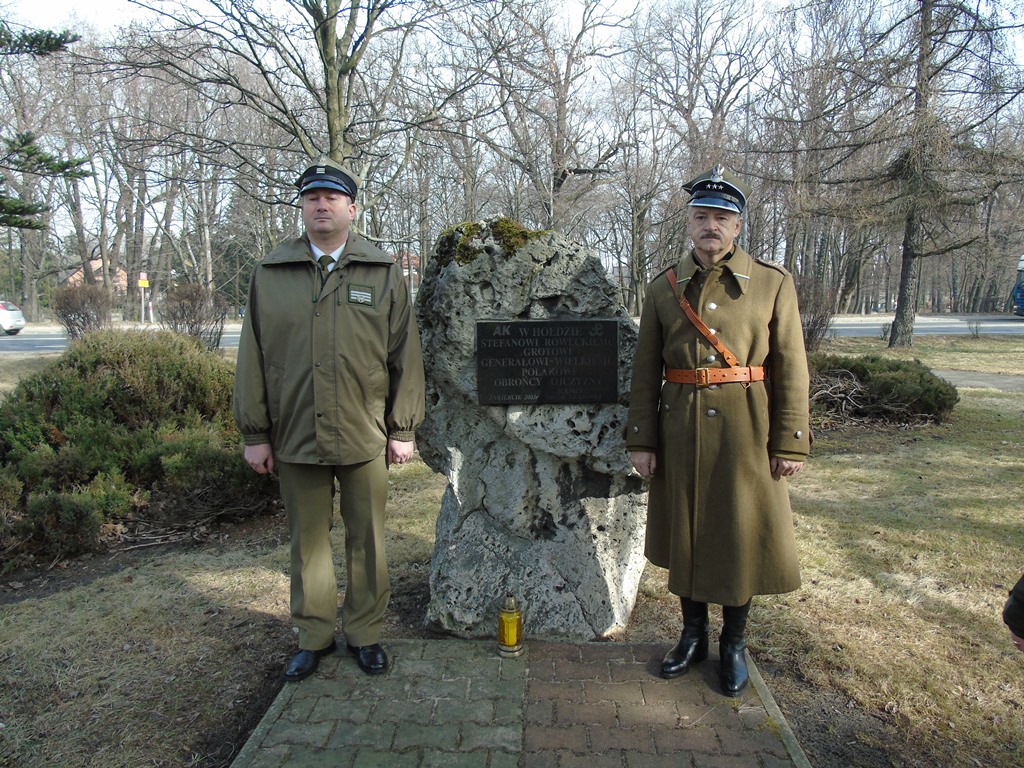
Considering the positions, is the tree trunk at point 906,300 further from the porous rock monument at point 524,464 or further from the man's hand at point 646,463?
the man's hand at point 646,463

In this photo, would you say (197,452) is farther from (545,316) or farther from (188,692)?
(545,316)

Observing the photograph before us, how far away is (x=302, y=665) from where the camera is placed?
10.1 feet

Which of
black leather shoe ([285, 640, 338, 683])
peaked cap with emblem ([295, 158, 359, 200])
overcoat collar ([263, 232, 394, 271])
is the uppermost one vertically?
peaked cap with emblem ([295, 158, 359, 200])

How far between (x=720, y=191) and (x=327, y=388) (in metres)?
1.78

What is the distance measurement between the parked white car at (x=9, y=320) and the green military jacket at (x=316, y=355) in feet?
81.6

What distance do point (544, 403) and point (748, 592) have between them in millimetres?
1224

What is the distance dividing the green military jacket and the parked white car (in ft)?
81.6

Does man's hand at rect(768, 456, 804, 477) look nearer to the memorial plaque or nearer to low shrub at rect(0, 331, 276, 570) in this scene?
the memorial plaque

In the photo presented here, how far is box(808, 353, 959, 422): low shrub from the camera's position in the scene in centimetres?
843

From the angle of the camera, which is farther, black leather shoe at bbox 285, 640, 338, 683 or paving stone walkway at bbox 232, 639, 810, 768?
black leather shoe at bbox 285, 640, 338, 683

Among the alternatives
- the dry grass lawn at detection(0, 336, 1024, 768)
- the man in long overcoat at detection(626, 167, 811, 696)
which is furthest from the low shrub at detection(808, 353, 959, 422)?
the man in long overcoat at detection(626, 167, 811, 696)

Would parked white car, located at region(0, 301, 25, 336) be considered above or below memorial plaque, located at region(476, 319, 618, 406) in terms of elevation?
below

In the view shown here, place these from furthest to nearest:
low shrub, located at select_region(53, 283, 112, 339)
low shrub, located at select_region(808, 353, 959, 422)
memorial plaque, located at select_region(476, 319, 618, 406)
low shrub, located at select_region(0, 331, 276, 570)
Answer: low shrub, located at select_region(53, 283, 112, 339)
low shrub, located at select_region(808, 353, 959, 422)
low shrub, located at select_region(0, 331, 276, 570)
memorial plaque, located at select_region(476, 319, 618, 406)

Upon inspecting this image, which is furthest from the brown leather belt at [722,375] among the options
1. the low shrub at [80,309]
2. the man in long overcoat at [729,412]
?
the low shrub at [80,309]
